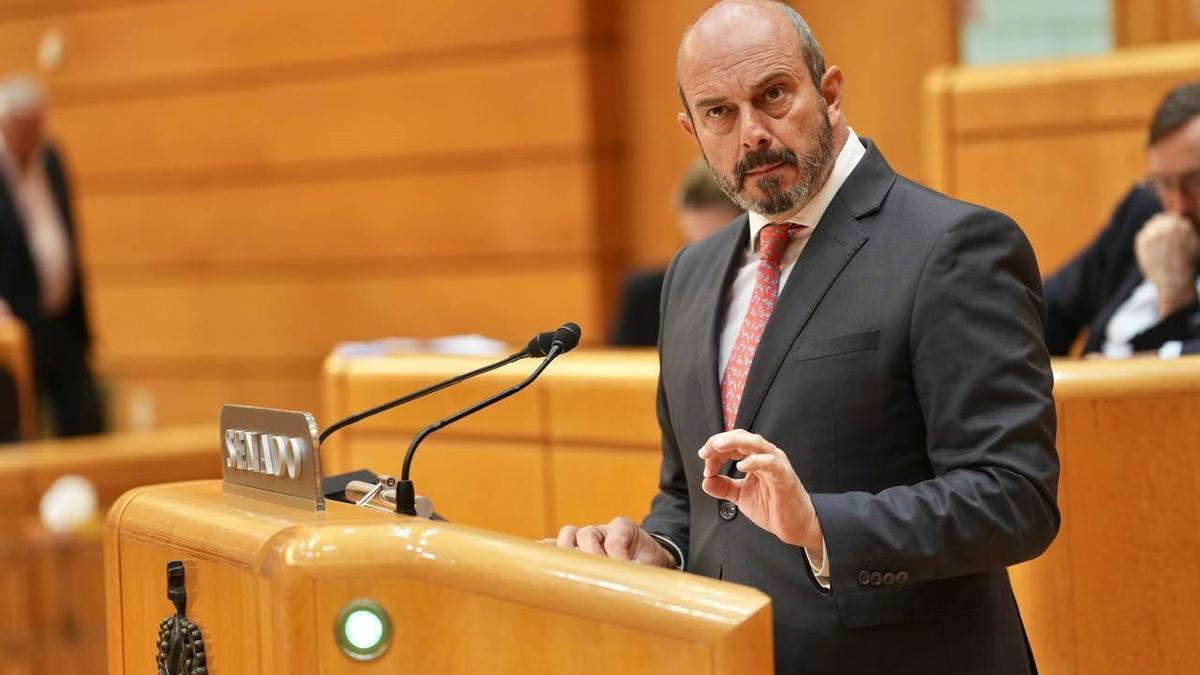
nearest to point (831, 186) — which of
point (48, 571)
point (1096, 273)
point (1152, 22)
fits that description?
point (1096, 273)

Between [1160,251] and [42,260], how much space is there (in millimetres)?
4454

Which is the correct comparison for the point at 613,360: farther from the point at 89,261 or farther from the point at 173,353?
the point at 89,261

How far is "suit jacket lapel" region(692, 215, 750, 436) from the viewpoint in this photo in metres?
1.78

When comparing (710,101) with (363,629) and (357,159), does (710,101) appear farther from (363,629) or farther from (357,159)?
(357,159)

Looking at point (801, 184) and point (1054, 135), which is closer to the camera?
point (801, 184)

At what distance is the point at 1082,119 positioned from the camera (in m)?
3.90

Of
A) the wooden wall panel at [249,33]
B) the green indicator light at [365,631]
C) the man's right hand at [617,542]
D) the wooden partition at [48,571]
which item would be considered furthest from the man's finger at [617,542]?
the wooden wall panel at [249,33]

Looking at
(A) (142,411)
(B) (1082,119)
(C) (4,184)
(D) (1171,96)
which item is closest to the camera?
(D) (1171,96)

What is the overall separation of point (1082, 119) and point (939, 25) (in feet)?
3.99

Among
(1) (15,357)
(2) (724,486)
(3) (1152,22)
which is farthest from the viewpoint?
(1) (15,357)

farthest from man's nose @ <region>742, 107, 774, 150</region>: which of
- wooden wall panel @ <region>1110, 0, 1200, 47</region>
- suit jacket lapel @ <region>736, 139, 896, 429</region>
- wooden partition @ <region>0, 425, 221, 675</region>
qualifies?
wooden partition @ <region>0, 425, 221, 675</region>

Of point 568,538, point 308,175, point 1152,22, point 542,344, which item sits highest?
point 1152,22

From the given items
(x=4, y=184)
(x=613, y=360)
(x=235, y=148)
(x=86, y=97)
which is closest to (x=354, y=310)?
(x=235, y=148)

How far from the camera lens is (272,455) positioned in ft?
5.57
